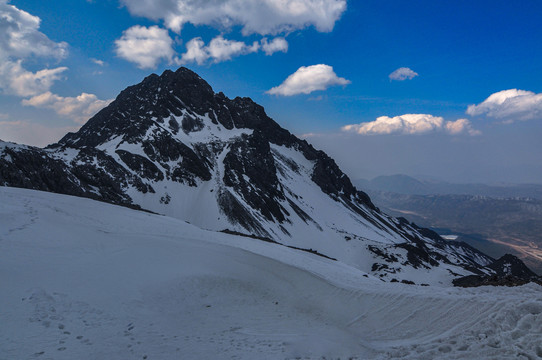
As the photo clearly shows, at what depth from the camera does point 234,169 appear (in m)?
99.7

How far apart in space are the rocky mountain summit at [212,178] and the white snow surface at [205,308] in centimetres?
2129

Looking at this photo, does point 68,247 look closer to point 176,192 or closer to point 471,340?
point 471,340

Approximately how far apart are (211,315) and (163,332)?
243cm

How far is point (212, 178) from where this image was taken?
3575 inches

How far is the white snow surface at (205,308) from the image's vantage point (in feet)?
27.3

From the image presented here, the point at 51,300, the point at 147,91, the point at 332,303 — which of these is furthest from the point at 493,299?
the point at 147,91

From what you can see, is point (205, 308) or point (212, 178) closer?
point (205, 308)

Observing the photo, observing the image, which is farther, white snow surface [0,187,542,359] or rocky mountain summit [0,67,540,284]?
rocky mountain summit [0,67,540,284]

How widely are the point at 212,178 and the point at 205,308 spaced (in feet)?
264

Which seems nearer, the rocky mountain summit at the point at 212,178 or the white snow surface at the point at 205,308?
the white snow surface at the point at 205,308

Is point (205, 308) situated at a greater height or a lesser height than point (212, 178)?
lesser

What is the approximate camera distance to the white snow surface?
8.34 metres

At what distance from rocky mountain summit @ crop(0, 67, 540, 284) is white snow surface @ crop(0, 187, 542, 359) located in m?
21.3

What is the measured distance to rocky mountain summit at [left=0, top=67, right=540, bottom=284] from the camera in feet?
202
